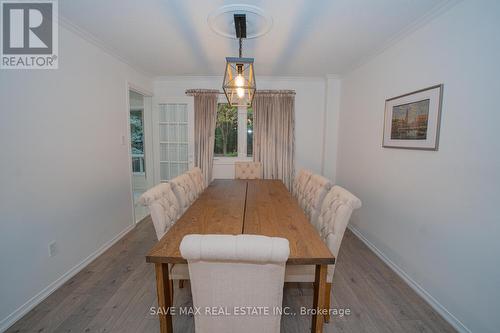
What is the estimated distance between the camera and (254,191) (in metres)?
2.53

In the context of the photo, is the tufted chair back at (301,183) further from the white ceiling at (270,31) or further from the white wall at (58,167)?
the white wall at (58,167)

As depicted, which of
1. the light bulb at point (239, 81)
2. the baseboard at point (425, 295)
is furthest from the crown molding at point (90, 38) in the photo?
the baseboard at point (425, 295)

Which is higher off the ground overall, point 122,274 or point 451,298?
point 451,298

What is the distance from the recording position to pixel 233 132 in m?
4.02

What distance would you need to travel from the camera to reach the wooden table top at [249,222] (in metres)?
1.17

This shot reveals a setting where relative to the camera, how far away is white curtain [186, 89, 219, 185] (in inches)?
150

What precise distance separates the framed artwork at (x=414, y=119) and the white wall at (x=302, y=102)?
4.75 ft

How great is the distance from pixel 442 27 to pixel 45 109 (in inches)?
135

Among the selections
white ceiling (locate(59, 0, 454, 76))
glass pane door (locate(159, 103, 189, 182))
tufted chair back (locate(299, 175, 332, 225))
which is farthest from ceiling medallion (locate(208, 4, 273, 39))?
glass pane door (locate(159, 103, 189, 182))

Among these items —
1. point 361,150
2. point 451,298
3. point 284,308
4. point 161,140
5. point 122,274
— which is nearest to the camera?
point 451,298

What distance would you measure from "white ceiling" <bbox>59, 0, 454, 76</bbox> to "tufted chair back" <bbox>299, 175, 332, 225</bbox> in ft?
4.86

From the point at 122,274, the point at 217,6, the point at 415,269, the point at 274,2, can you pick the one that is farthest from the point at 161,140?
the point at 415,269

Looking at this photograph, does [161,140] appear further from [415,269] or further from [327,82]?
[415,269]

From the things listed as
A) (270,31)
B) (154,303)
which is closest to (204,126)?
(270,31)
